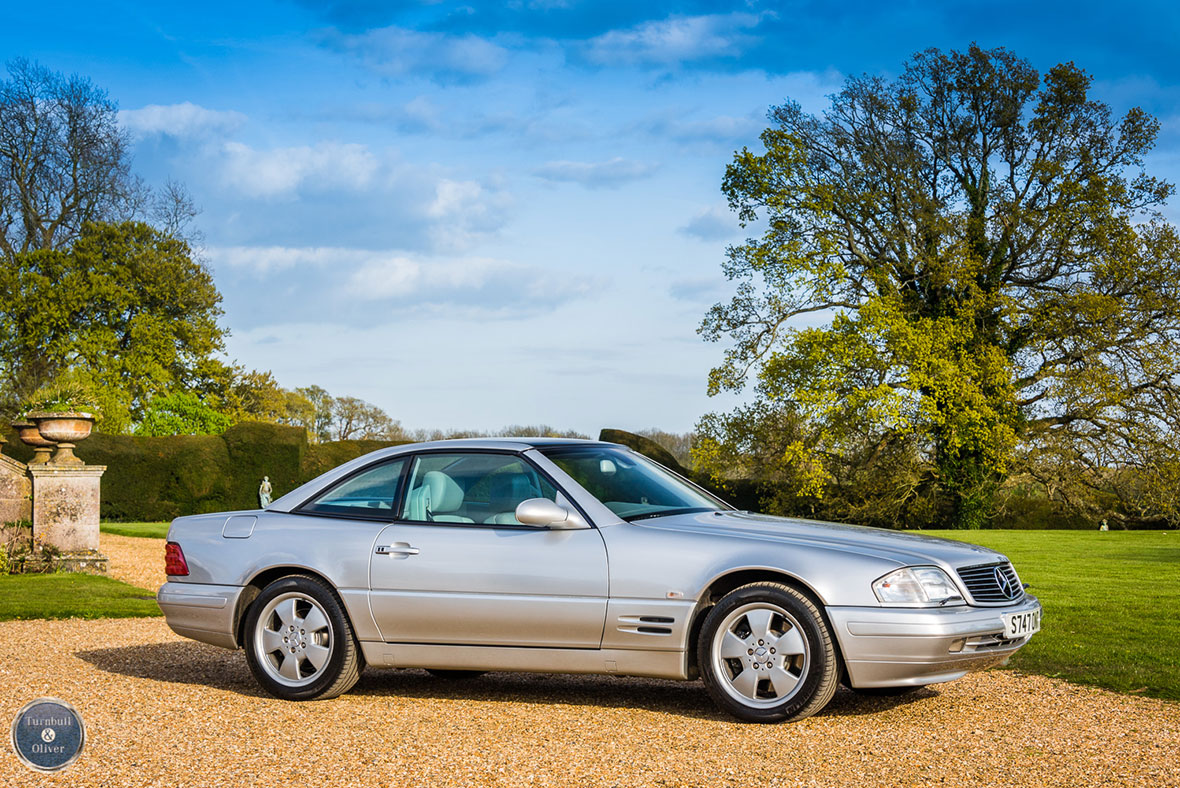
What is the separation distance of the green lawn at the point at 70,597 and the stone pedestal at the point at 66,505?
641 millimetres

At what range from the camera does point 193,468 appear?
36.5m

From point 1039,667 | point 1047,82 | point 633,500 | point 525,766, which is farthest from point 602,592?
point 1047,82

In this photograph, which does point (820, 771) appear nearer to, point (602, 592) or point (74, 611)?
point (602, 592)

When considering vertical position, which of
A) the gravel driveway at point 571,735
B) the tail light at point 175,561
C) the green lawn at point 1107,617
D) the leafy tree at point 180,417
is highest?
the leafy tree at point 180,417

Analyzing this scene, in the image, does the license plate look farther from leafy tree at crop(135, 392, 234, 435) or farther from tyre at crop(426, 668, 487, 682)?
leafy tree at crop(135, 392, 234, 435)

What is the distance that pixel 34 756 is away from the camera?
17.3 ft

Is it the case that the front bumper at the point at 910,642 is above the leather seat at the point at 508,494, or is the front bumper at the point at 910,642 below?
below

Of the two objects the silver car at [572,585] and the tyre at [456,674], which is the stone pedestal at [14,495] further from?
the tyre at [456,674]

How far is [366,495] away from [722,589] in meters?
2.40

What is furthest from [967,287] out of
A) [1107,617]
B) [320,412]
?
[320,412]

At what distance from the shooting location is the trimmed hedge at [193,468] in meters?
35.8

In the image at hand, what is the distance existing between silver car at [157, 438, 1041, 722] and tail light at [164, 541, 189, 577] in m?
0.01

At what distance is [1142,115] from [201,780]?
37.9m

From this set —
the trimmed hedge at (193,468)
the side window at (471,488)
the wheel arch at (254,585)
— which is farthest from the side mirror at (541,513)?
the trimmed hedge at (193,468)
